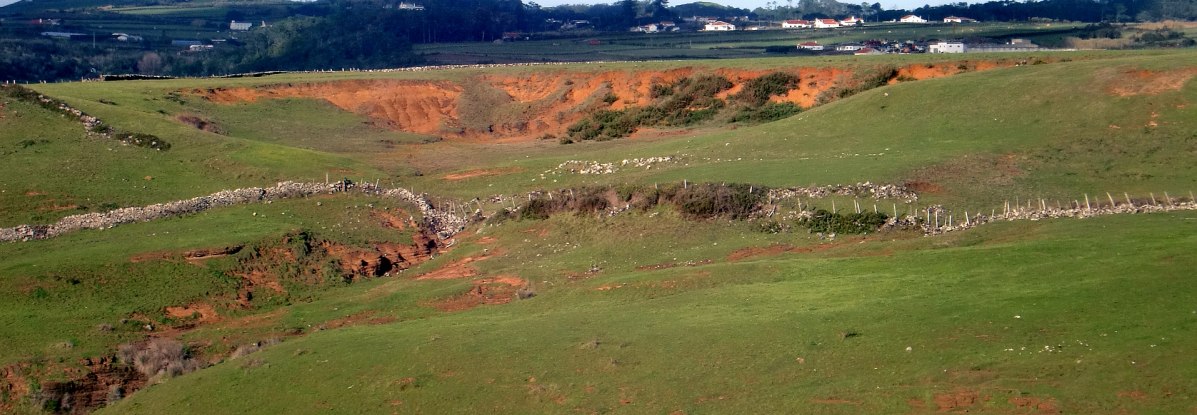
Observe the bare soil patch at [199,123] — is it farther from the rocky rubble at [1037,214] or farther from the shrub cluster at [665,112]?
the rocky rubble at [1037,214]

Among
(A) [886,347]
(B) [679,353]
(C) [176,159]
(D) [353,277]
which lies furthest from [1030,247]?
(C) [176,159]

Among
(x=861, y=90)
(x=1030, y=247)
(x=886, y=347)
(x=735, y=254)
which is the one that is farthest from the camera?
(x=861, y=90)

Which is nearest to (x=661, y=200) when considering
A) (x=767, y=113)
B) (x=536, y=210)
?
(x=536, y=210)

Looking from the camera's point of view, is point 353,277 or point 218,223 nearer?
point 353,277

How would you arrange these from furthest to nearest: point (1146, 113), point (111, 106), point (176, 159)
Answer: point (111, 106)
point (176, 159)
point (1146, 113)

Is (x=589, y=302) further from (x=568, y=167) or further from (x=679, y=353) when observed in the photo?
(x=568, y=167)

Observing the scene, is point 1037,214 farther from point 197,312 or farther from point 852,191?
point 197,312

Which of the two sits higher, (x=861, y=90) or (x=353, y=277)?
(x=861, y=90)
